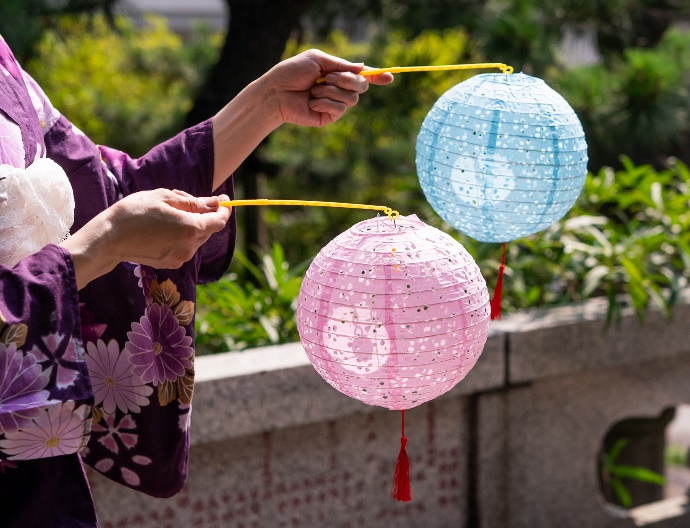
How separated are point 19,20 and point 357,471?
161cm

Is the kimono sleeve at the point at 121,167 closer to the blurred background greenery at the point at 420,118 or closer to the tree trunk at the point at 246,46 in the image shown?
the blurred background greenery at the point at 420,118

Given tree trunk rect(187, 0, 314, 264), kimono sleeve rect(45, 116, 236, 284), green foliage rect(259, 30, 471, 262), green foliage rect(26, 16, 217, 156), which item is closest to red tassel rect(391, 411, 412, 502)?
kimono sleeve rect(45, 116, 236, 284)

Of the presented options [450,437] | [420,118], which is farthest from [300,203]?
[420,118]

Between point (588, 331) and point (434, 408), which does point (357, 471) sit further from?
point (588, 331)

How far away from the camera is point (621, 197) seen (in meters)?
3.37

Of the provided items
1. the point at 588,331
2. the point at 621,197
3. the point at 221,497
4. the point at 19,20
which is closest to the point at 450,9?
the point at 621,197

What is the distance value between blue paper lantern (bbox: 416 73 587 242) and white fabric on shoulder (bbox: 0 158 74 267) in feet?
2.28

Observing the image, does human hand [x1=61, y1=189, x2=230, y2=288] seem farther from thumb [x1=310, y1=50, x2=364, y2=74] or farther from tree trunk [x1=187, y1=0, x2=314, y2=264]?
tree trunk [x1=187, y1=0, x2=314, y2=264]

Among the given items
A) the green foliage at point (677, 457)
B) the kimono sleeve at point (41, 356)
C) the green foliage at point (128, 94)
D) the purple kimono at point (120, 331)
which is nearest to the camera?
the kimono sleeve at point (41, 356)

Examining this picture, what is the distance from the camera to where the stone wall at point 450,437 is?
2.44 m

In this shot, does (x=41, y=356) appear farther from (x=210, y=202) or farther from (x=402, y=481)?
(x=402, y=481)

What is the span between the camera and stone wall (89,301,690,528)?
244 cm

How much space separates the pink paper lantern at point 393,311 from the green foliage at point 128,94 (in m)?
2.56

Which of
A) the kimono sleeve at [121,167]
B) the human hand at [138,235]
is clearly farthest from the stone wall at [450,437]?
the human hand at [138,235]
